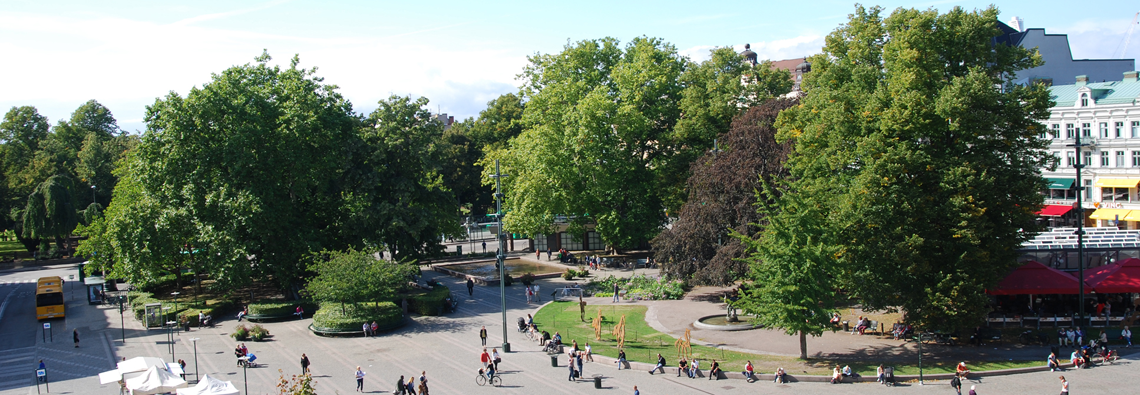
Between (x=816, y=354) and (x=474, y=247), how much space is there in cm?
4386

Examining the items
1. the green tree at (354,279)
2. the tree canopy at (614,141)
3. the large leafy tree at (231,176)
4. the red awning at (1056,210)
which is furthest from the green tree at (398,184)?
the red awning at (1056,210)

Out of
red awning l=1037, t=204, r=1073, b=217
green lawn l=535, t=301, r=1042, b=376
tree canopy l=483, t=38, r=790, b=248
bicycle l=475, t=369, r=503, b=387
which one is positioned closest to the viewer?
bicycle l=475, t=369, r=503, b=387

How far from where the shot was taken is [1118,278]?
3200cm

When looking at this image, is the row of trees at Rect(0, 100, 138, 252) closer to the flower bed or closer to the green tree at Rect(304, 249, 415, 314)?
the green tree at Rect(304, 249, 415, 314)

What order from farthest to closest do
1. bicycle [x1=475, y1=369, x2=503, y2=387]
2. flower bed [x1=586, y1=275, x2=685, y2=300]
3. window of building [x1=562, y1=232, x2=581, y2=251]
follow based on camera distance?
window of building [x1=562, y1=232, x2=581, y2=251] → flower bed [x1=586, y1=275, x2=685, y2=300] → bicycle [x1=475, y1=369, x2=503, y2=387]

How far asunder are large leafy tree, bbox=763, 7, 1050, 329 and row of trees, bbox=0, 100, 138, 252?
2345 inches

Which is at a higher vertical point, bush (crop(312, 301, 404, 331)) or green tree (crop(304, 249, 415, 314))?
green tree (crop(304, 249, 415, 314))

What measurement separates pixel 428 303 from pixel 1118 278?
107 feet

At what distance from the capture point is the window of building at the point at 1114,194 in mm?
52562

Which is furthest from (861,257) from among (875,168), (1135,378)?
(1135,378)

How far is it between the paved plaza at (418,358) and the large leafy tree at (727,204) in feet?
9.21

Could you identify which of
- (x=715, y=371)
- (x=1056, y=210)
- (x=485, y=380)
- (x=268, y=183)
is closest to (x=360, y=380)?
(x=485, y=380)

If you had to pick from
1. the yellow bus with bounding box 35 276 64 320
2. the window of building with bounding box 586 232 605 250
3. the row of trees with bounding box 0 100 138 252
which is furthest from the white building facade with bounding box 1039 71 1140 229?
the row of trees with bounding box 0 100 138 252

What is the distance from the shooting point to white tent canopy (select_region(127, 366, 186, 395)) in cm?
2323
